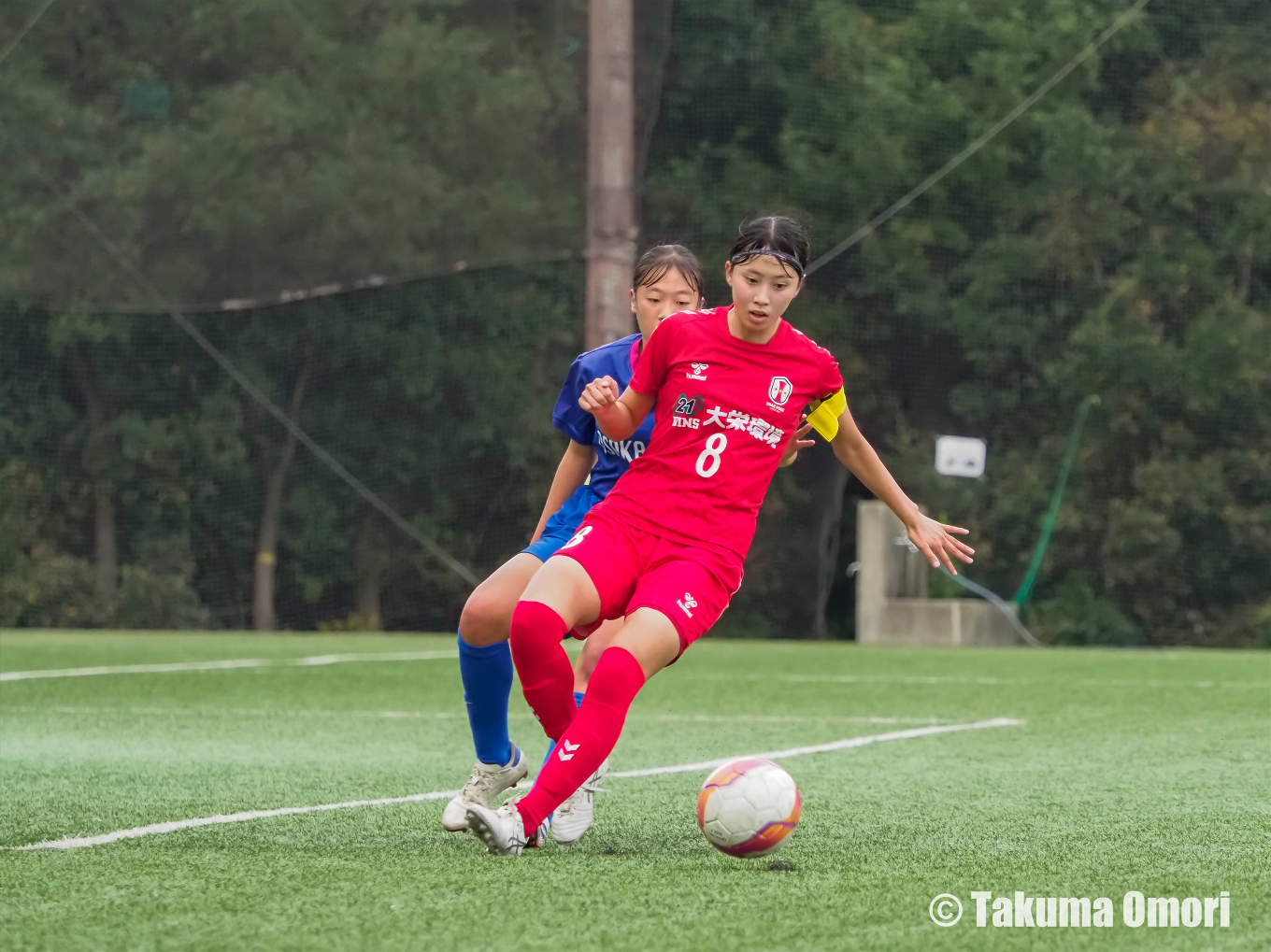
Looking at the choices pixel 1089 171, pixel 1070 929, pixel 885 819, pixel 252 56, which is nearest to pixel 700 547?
pixel 885 819

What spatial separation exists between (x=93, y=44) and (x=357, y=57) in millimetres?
2442

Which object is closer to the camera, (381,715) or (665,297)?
(665,297)

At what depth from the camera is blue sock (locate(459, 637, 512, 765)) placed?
456 centimetres

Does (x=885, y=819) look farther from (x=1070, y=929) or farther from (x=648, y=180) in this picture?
(x=648, y=180)

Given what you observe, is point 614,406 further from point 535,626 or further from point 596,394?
point 535,626

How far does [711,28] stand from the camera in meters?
19.5

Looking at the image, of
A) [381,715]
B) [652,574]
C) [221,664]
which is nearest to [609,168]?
[221,664]

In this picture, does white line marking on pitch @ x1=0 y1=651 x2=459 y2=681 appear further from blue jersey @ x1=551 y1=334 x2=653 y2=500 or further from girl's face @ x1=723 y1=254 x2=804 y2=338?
girl's face @ x1=723 y1=254 x2=804 y2=338

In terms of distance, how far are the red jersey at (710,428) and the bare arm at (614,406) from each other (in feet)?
0.10

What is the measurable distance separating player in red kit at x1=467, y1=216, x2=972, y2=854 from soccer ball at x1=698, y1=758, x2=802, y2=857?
26 centimetres

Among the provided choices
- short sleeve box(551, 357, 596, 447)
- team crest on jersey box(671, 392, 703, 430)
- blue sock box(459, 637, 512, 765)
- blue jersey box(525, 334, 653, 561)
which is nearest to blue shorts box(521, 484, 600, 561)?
blue jersey box(525, 334, 653, 561)

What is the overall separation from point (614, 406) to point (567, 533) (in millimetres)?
526

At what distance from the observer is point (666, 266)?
4855 millimetres

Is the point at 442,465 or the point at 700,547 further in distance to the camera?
the point at 442,465
